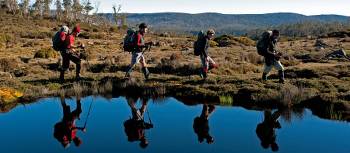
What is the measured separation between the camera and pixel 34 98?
16422 mm

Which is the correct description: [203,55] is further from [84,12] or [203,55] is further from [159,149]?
[84,12]

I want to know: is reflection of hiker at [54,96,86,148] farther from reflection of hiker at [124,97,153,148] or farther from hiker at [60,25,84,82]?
hiker at [60,25,84,82]

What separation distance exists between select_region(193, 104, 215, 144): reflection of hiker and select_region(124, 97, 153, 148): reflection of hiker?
1.20 meters

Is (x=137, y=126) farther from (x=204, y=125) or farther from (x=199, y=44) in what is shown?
(x=199, y=44)

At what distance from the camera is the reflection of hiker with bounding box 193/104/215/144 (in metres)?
11.3

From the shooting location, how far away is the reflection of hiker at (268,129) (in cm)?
1079

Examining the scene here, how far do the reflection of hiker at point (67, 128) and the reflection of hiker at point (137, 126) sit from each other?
3.77 feet

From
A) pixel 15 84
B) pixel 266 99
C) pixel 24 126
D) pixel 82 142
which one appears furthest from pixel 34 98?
pixel 266 99

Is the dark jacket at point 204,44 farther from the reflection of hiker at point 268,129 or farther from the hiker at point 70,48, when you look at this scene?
the reflection of hiker at point 268,129

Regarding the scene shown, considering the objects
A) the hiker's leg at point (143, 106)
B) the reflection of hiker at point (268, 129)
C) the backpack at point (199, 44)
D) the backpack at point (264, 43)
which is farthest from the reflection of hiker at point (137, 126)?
the backpack at point (264, 43)

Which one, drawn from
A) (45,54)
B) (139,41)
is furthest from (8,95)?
(45,54)

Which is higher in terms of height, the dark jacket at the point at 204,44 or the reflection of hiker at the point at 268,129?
the dark jacket at the point at 204,44

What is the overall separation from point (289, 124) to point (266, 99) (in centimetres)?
259

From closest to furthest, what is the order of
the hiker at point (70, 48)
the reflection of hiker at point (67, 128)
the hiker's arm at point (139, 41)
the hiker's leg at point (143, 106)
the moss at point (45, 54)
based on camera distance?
the reflection of hiker at point (67, 128) → the hiker's leg at point (143, 106) → the hiker's arm at point (139, 41) → the hiker at point (70, 48) → the moss at point (45, 54)
